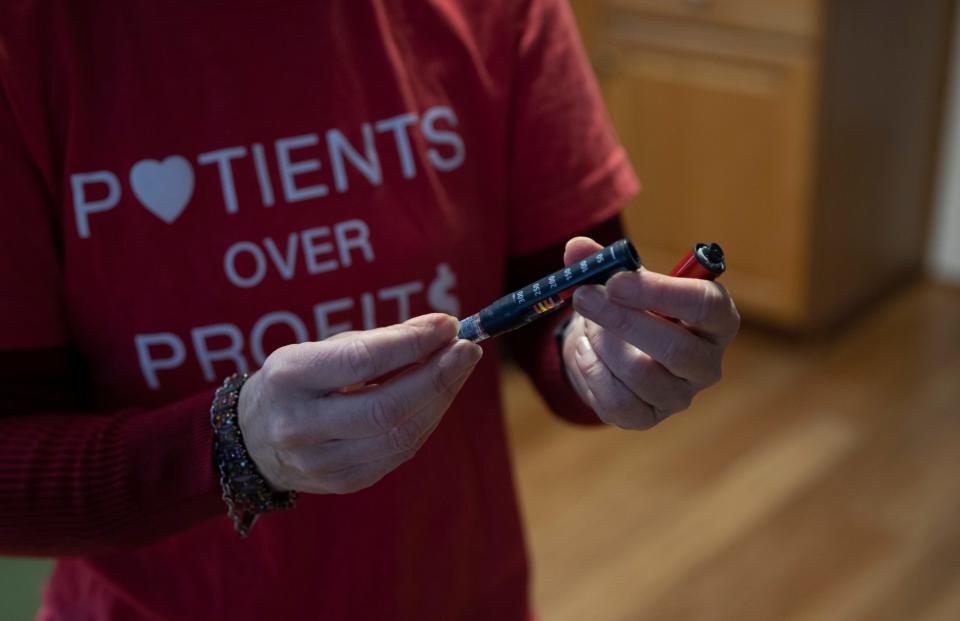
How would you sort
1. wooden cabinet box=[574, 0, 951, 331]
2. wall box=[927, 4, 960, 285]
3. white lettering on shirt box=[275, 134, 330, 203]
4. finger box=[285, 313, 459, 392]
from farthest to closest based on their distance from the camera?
wall box=[927, 4, 960, 285]
wooden cabinet box=[574, 0, 951, 331]
white lettering on shirt box=[275, 134, 330, 203]
finger box=[285, 313, 459, 392]

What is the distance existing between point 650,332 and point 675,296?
0.03 m

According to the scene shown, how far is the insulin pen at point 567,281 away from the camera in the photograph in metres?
0.61

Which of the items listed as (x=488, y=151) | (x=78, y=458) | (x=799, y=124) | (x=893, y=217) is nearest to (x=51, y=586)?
(x=78, y=458)

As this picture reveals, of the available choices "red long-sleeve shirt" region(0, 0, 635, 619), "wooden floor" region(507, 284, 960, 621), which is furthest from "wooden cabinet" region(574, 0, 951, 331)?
"red long-sleeve shirt" region(0, 0, 635, 619)

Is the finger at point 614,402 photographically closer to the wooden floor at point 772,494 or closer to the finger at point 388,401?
the finger at point 388,401

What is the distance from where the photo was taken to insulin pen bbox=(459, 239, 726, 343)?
61 cm

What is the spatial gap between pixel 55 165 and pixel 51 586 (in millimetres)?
319

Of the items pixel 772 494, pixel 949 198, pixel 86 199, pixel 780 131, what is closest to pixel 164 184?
pixel 86 199

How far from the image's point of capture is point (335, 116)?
2.35 ft

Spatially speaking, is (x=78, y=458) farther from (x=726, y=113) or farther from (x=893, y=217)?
(x=893, y=217)

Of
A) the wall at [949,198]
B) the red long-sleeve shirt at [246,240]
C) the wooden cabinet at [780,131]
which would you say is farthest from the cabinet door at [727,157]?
the red long-sleeve shirt at [246,240]

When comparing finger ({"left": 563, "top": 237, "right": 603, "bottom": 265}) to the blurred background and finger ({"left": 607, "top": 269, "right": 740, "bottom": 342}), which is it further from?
the blurred background

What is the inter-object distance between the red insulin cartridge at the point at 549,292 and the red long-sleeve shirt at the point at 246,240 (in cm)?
10

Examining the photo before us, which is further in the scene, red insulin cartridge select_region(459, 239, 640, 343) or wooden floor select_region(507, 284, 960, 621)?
wooden floor select_region(507, 284, 960, 621)
